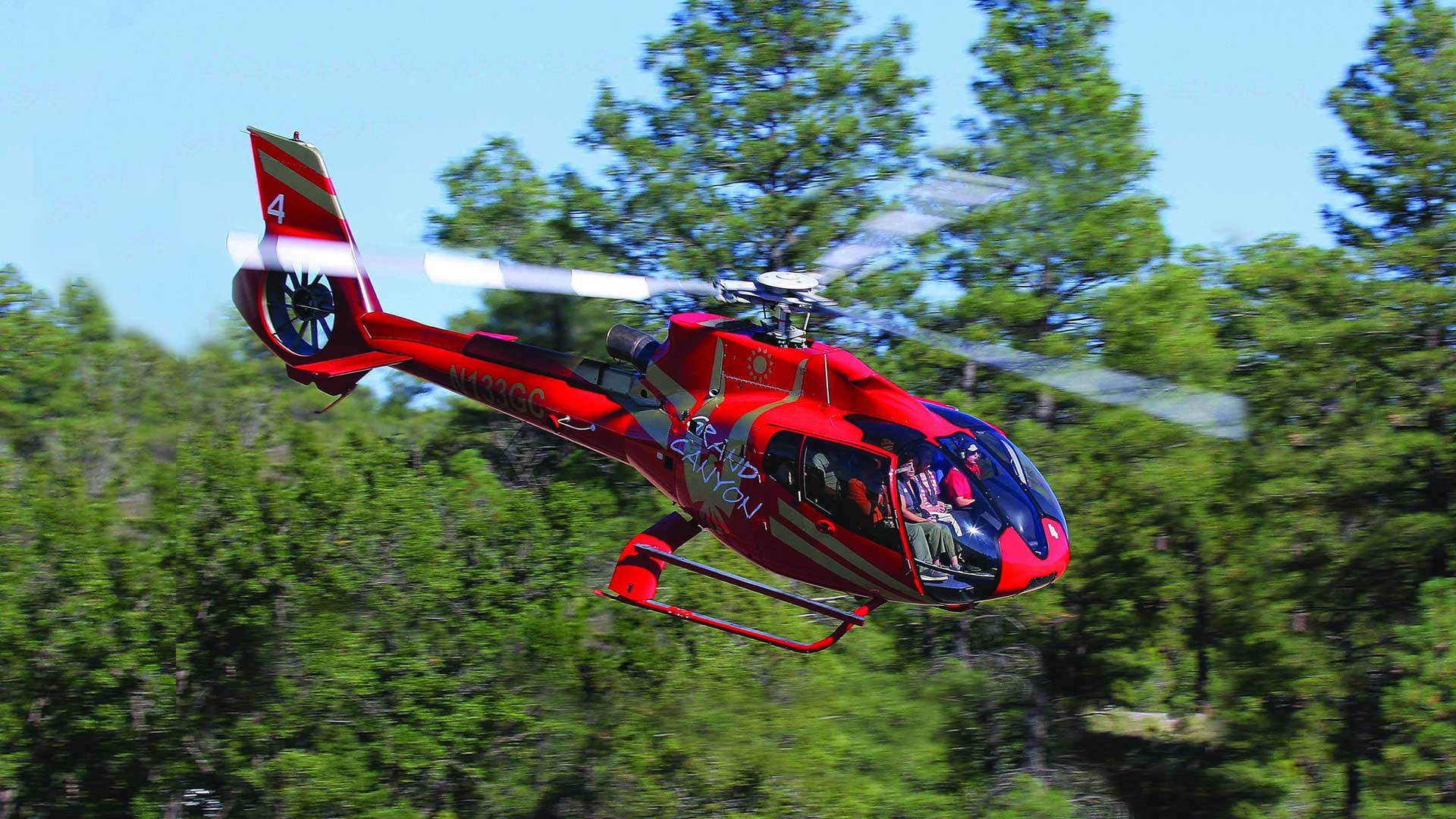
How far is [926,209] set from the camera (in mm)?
9609

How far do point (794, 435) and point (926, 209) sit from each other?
2025mm

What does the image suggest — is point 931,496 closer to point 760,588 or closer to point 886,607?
point 760,588

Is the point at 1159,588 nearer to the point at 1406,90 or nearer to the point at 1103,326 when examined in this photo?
the point at 1103,326

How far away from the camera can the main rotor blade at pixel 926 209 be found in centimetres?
942

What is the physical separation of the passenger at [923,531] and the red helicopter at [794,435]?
0.01 m

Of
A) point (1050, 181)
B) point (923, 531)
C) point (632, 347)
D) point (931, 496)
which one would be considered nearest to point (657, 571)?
point (632, 347)

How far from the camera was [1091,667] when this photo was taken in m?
24.3

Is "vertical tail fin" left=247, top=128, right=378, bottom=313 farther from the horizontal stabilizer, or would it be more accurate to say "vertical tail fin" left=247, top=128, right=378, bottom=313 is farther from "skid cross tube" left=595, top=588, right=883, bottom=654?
"skid cross tube" left=595, top=588, right=883, bottom=654

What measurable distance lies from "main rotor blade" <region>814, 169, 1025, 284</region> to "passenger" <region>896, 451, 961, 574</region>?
5.37 feet

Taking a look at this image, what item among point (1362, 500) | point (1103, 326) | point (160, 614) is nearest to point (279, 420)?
point (160, 614)

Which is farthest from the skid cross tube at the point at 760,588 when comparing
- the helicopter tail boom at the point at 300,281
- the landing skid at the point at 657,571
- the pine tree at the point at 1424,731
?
the pine tree at the point at 1424,731

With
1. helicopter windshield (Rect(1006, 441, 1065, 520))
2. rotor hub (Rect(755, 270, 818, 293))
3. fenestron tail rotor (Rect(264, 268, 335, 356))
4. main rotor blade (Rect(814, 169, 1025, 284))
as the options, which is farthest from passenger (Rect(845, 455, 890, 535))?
fenestron tail rotor (Rect(264, 268, 335, 356))

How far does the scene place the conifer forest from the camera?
69.2 feet

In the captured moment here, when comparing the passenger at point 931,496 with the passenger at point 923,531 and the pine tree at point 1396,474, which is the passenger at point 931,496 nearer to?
the passenger at point 923,531
